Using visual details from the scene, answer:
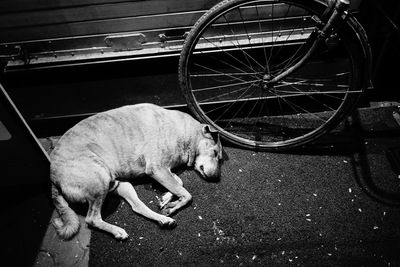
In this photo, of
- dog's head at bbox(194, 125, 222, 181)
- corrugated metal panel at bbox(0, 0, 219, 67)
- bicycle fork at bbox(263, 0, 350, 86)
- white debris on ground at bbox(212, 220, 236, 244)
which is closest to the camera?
bicycle fork at bbox(263, 0, 350, 86)

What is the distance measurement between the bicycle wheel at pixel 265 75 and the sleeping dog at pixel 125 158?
437 mm

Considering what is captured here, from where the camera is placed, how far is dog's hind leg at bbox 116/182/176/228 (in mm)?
3342

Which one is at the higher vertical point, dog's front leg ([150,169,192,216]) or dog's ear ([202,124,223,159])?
dog's ear ([202,124,223,159])

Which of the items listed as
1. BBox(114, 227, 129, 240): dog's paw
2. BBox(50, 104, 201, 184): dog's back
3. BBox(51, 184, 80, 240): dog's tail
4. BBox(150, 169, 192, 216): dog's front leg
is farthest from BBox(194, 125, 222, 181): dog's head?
BBox(51, 184, 80, 240): dog's tail

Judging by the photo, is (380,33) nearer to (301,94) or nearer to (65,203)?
(301,94)

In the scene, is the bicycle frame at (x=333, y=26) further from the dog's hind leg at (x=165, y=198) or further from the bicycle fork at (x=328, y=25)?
the dog's hind leg at (x=165, y=198)

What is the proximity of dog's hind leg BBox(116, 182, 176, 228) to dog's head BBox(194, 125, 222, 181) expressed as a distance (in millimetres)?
717

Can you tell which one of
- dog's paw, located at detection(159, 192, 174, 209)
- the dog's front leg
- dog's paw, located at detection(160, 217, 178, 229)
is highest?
the dog's front leg

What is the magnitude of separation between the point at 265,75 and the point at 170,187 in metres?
1.76

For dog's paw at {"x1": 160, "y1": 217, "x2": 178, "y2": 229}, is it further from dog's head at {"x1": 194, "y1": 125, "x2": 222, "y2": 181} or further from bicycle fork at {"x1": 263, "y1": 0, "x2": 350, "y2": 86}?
bicycle fork at {"x1": 263, "y1": 0, "x2": 350, "y2": 86}

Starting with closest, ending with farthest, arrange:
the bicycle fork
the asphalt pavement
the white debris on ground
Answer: the bicycle fork → the asphalt pavement → the white debris on ground

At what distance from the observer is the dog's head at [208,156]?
3.63 m

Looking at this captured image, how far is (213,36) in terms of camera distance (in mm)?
3908

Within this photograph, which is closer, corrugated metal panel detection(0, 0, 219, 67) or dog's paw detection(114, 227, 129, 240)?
dog's paw detection(114, 227, 129, 240)
